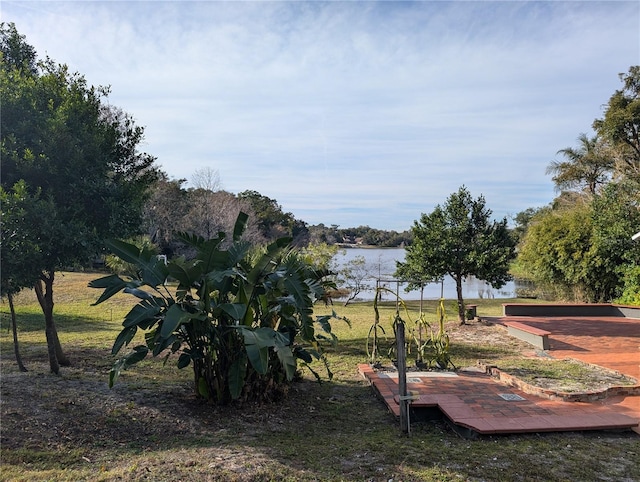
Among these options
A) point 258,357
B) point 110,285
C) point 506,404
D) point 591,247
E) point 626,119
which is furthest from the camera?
point 626,119

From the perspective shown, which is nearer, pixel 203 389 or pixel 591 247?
pixel 203 389

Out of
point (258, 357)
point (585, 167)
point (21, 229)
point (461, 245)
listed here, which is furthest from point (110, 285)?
point (585, 167)

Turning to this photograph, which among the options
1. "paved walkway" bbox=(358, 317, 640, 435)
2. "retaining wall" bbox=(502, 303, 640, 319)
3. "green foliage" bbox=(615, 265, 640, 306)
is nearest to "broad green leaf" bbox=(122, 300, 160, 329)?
"paved walkway" bbox=(358, 317, 640, 435)

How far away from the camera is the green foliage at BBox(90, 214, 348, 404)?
4.35 meters

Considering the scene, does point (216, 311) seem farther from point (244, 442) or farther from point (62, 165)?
point (62, 165)

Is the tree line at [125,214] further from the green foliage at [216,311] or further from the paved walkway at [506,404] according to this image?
the paved walkway at [506,404]

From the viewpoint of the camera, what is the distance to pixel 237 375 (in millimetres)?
4480

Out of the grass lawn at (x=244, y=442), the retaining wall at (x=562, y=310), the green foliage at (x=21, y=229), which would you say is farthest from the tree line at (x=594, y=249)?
the green foliage at (x=21, y=229)

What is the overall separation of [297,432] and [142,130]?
5142 mm

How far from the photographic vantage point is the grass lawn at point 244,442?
133 inches

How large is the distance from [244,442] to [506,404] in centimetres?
314

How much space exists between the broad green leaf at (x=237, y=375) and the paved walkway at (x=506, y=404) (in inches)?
66.4

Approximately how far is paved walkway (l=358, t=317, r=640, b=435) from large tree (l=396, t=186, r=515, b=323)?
279 cm

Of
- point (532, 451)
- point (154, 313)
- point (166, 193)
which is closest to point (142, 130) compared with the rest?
point (154, 313)
